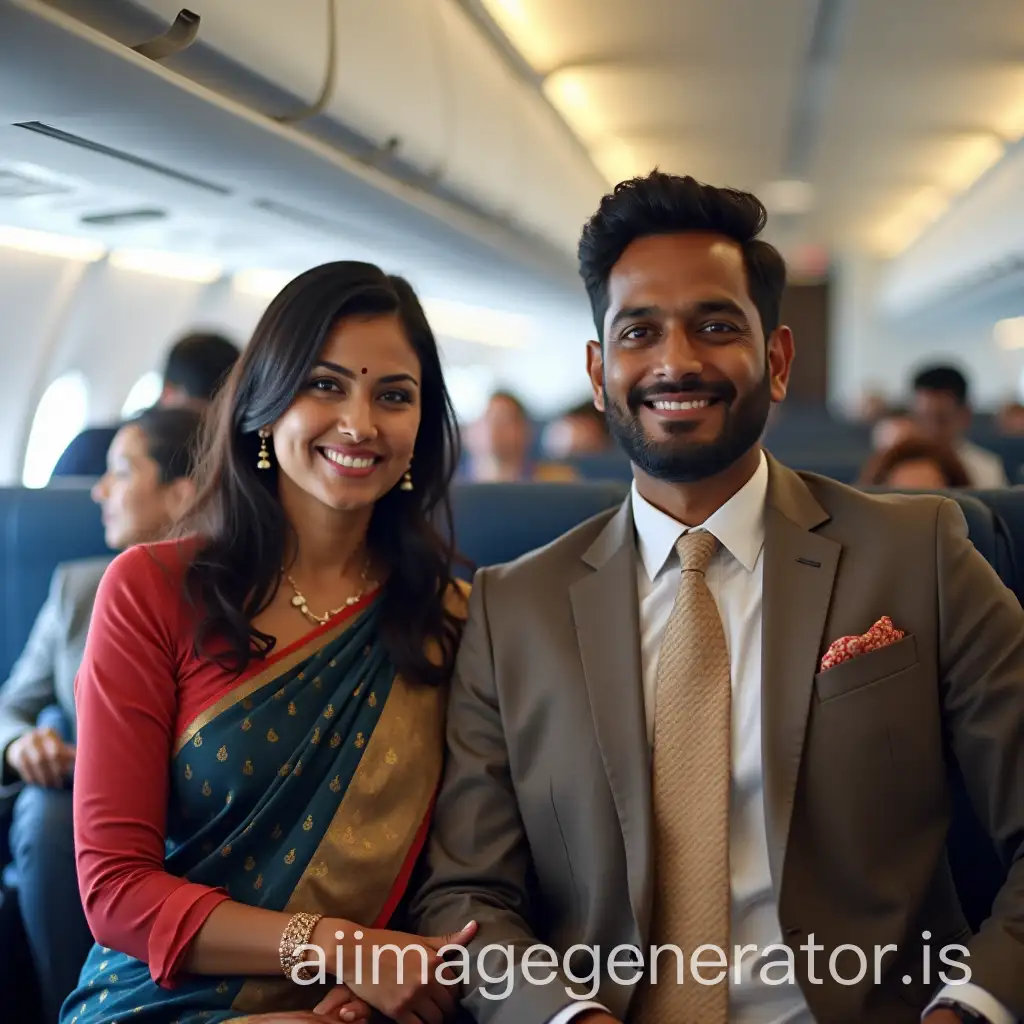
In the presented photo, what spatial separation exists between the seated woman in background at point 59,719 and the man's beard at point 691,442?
93cm

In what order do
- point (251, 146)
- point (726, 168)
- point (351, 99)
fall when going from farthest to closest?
point (726, 168)
point (351, 99)
point (251, 146)

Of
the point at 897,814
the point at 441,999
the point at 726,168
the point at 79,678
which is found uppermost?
the point at 726,168

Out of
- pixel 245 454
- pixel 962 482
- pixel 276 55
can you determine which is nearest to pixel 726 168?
pixel 962 482

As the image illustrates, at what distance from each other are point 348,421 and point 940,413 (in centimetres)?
547

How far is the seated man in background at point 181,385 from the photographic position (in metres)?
4.42

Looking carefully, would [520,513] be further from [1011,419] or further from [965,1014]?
[1011,419]

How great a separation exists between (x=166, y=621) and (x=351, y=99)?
223cm

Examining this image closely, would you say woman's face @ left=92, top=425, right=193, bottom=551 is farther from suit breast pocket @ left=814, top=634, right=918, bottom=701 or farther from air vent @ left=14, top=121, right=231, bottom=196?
suit breast pocket @ left=814, top=634, right=918, bottom=701

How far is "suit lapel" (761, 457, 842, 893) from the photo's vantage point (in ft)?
6.20

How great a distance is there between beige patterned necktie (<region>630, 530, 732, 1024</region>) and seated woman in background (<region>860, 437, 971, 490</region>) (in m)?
2.07

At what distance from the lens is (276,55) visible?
10.5 feet

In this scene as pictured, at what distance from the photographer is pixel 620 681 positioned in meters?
2.03

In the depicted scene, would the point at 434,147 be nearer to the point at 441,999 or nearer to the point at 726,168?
the point at 441,999

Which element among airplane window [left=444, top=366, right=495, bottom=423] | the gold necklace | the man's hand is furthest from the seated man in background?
airplane window [left=444, top=366, right=495, bottom=423]
